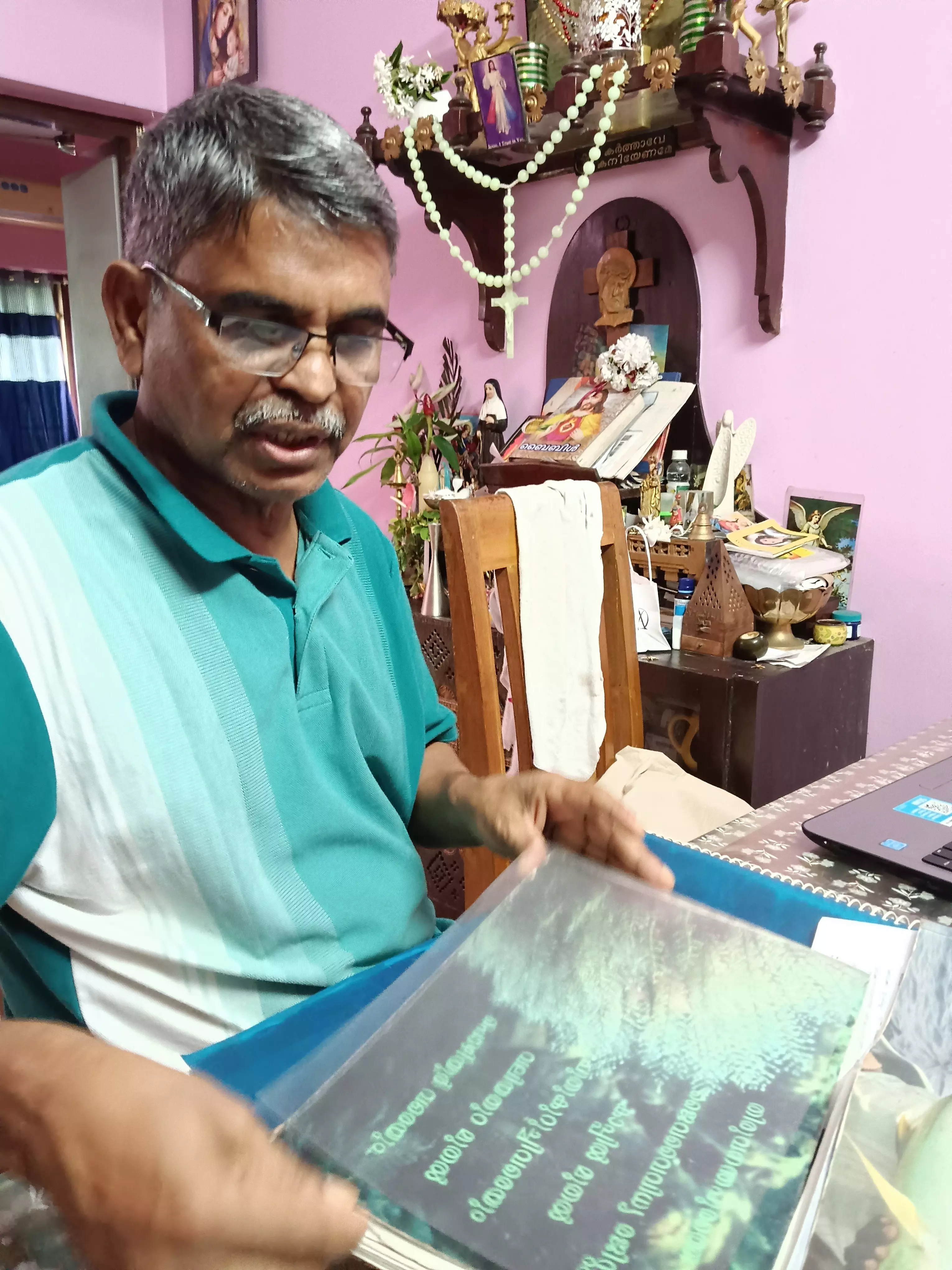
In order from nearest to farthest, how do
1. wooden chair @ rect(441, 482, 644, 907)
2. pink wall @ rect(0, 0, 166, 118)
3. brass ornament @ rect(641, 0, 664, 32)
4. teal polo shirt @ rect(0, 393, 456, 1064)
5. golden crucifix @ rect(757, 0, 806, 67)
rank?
teal polo shirt @ rect(0, 393, 456, 1064)
wooden chair @ rect(441, 482, 644, 907)
golden crucifix @ rect(757, 0, 806, 67)
brass ornament @ rect(641, 0, 664, 32)
pink wall @ rect(0, 0, 166, 118)

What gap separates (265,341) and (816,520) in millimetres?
1211

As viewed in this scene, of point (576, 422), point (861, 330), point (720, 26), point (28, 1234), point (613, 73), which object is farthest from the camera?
point (576, 422)

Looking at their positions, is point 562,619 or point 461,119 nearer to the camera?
point 562,619

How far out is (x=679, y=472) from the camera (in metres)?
1.68

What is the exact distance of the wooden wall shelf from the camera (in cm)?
132

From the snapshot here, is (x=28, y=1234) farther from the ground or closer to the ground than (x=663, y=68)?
closer to the ground

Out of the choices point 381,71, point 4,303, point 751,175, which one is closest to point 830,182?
point 751,175

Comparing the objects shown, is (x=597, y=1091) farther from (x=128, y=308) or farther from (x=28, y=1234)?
(x=128, y=308)

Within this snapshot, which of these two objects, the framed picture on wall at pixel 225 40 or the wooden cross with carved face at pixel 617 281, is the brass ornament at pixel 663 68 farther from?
the framed picture on wall at pixel 225 40

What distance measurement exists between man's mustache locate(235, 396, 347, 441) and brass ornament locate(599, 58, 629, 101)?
1.03m

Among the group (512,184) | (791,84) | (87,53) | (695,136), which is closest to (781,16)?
(791,84)

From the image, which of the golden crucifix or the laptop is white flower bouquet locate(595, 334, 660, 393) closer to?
the golden crucifix

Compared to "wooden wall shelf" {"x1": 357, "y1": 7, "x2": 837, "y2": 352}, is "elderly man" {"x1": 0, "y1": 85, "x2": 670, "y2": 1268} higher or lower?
lower

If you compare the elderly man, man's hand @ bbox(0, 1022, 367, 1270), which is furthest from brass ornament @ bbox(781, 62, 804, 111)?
man's hand @ bbox(0, 1022, 367, 1270)
